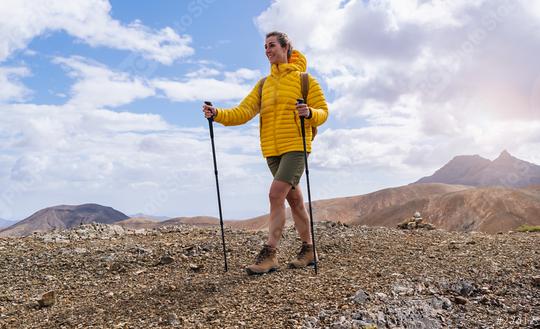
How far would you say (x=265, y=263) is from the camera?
21.3ft

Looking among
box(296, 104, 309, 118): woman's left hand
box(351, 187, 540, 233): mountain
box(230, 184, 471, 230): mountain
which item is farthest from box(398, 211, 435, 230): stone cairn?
box(230, 184, 471, 230): mountain

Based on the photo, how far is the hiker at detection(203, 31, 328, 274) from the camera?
6.37 m

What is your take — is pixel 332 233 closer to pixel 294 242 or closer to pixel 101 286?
pixel 294 242

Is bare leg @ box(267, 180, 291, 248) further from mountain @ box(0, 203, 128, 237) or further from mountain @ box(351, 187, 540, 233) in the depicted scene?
mountain @ box(0, 203, 128, 237)

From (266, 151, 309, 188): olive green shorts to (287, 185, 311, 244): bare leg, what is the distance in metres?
0.25

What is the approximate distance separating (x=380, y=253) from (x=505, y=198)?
7180 centimetres

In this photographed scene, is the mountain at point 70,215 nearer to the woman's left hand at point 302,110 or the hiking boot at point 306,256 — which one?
the hiking boot at point 306,256

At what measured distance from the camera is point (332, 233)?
34.7 feet

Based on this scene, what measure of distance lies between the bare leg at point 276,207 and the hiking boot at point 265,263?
11 centimetres

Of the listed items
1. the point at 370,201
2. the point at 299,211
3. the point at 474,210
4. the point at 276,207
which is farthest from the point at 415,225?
the point at 370,201

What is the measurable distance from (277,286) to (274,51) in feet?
10.9

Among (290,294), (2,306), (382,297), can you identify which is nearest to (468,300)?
(382,297)

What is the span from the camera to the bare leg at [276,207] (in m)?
6.30

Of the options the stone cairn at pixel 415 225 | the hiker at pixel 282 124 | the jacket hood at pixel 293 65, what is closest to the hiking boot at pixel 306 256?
the hiker at pixel 282 124
